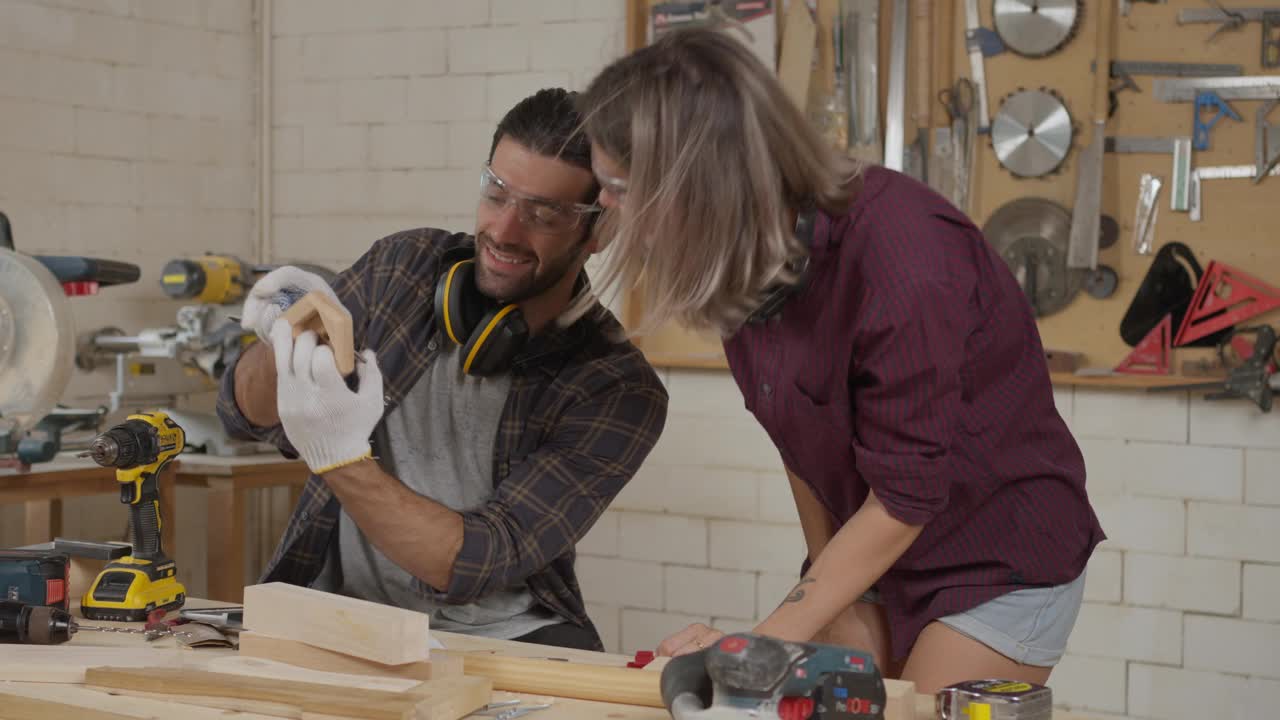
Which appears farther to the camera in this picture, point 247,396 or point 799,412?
point 247,396

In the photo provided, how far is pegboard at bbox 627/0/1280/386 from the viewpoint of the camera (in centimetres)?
334

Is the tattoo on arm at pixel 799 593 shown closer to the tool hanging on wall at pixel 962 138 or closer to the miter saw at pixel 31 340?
the miter saw at pixel 31 340

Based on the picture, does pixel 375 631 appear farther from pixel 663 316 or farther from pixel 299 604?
pixel 663 316

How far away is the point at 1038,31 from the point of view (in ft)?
11.4

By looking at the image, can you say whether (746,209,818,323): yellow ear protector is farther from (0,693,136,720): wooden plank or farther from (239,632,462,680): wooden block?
(0,693,136,720): wooden plank

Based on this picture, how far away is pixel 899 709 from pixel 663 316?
0.51 meters

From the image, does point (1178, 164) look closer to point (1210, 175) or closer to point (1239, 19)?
point (1210, 175)

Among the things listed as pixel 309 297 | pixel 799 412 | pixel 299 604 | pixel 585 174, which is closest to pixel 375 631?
pixel 299 604

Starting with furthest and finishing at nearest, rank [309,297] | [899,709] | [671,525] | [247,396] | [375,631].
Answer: [671,525] < [247,396] < [309,297] < [375,631] < [899,709]

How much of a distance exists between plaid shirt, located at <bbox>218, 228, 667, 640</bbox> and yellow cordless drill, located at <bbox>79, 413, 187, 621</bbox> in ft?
0.53

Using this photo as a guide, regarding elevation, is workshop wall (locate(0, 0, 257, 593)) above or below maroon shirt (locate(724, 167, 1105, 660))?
above

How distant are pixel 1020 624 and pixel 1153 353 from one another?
1.97 m

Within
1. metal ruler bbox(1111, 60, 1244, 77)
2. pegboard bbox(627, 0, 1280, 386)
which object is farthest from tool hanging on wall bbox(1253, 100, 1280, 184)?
metal ruler bbox(1111, 60, 1244, 77)

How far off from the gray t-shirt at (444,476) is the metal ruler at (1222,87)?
2134 mm
